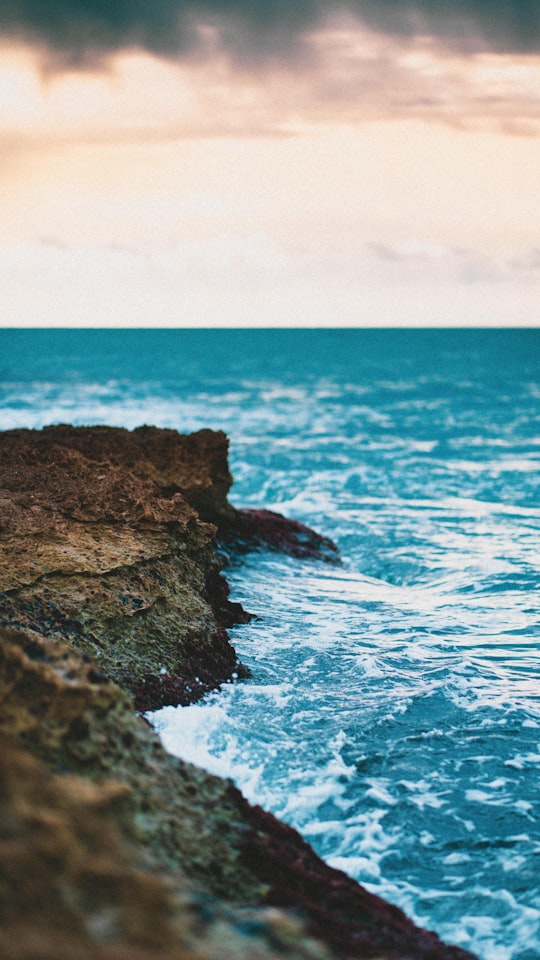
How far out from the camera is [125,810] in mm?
3201

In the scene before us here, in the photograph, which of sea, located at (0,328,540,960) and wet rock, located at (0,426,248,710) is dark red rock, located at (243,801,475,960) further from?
wet rock, located at (0,426,248,710)

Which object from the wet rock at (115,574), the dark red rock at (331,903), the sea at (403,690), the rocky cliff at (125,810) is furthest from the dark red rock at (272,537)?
the dark red rock at (331,903)

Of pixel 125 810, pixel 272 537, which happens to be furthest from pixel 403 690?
pixel 272 537

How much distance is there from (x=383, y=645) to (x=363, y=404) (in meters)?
36.8

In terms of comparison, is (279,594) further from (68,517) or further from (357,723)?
(357,723)

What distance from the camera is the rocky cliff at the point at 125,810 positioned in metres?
2.53

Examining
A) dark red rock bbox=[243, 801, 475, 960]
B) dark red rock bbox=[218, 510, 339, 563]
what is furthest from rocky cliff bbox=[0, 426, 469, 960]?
dark red rock bbox=[218, 510, 339, 563]

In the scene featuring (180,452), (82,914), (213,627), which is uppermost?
(180,452)

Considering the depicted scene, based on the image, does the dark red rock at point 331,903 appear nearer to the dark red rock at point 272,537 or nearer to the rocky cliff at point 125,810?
the rocky cliff at point 125,810

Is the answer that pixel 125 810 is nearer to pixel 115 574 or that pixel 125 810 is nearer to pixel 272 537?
pixel 115 574

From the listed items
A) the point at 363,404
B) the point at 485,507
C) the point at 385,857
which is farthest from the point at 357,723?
the point at 363,404

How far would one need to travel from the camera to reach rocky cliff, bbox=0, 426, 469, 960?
99.5 inches

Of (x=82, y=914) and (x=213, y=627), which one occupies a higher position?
(x=82, y=914)

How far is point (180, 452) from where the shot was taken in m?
11.3
